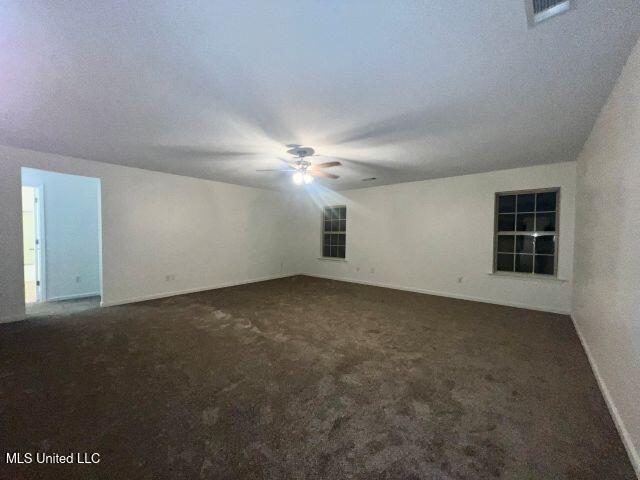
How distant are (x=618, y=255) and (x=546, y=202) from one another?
9.98ft

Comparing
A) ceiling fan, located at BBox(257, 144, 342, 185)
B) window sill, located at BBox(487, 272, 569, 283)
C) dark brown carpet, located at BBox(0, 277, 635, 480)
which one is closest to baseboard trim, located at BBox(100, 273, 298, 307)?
dark brown carpet, located at BBox(0, 277, 635, 480)

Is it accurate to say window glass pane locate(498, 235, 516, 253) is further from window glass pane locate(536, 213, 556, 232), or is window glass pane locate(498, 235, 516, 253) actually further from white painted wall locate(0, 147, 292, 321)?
white painted wall locate(0, 147, 292, 321)

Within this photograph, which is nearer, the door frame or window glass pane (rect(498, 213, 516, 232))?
the door frame

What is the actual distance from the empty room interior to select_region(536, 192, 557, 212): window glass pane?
53mm

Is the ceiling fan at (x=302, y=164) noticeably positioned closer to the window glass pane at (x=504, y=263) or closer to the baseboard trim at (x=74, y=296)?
the window glass pane at (x=504, y=263)

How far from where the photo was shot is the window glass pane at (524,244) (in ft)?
14.5

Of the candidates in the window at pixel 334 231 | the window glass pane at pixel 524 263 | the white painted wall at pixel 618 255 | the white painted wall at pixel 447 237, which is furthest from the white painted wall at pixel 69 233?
the window glass pane at pixel 524 263

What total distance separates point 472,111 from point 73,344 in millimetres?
4694

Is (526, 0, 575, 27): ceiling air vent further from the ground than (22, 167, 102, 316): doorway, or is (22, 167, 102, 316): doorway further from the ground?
(526, 0, 575, 27): ceiling air vent

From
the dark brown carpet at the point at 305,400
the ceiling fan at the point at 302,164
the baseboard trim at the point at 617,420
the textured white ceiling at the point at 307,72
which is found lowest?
the dark brown carpet at the point at 305,400

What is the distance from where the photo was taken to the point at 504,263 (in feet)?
15.3

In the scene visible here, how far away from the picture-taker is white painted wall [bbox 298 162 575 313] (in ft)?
13.3

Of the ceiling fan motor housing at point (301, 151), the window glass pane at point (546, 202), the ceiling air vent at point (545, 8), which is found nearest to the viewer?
the ceiling air vent at point (545, 8)

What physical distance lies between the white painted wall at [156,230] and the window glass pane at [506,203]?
5.03 metres
